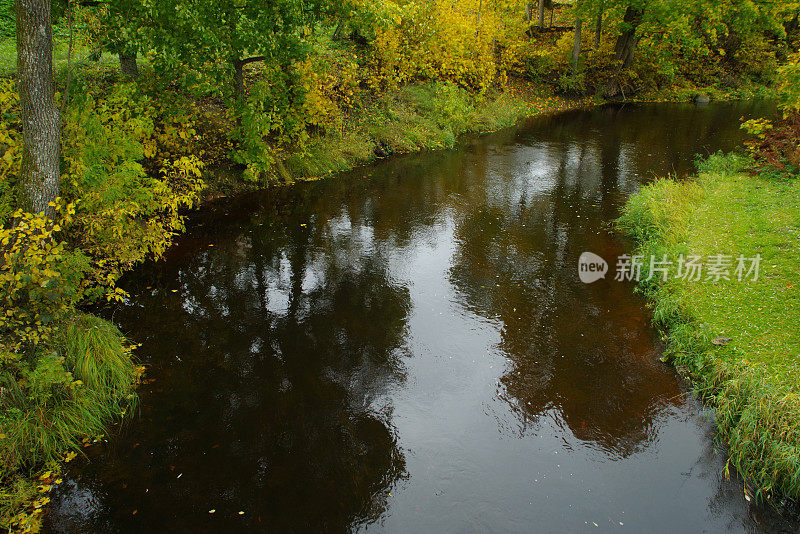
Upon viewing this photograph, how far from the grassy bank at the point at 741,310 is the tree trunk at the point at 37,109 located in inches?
334

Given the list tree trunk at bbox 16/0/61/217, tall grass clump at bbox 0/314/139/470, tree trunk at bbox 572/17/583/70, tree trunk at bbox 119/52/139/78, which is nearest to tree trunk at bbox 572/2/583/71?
tree trunk at bbox 572/17/583/70

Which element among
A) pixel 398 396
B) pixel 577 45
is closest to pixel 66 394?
pixel 398 396

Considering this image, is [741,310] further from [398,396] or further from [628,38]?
[628,38]

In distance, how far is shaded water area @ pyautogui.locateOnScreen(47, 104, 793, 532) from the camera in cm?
471

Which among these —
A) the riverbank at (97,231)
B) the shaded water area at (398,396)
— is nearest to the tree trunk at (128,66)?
the riverbank at (97,231)

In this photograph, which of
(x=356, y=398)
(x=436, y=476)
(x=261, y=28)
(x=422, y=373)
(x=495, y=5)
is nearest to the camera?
(x=436, y=476)

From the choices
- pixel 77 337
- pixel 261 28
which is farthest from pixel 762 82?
pixel 77 337

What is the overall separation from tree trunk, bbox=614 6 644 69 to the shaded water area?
22721 mm

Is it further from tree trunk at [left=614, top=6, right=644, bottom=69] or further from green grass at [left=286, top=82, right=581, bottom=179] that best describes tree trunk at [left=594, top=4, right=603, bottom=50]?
green grass at [left=286, top=82, right=581, bottom=179]

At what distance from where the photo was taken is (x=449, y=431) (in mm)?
5652

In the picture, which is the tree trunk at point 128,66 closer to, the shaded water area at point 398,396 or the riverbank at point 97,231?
the riverbank at point 97,231

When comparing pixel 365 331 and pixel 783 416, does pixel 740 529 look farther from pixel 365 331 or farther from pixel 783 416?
pixel 365 331

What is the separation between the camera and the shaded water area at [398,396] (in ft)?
15.5

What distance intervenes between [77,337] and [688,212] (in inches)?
451
